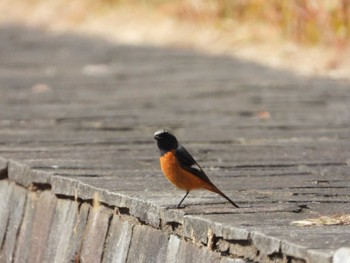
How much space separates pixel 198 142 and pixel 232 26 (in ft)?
21.8

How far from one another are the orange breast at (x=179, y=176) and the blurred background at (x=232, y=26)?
580 centimetres

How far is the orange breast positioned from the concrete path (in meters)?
0.08

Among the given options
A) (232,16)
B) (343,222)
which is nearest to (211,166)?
(343,222)

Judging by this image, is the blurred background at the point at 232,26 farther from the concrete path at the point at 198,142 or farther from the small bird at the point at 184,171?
the small bird at the point at 184,171

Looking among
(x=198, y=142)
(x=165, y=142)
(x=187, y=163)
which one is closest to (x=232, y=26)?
(x=198, y=142)

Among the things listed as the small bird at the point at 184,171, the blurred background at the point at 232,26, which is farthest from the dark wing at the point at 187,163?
the blurred background at the point at 232,26

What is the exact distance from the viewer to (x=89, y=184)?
17.4 ft

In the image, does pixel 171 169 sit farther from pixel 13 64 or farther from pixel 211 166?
pixel 13 64

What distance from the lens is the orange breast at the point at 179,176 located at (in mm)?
4871

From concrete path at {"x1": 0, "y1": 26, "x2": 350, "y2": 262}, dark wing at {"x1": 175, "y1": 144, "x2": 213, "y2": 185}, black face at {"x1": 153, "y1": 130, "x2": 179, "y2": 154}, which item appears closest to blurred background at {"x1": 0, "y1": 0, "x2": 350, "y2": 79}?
concrete path at {"x1": 0, "y1": 26, "x2": 350, "y2": 262}

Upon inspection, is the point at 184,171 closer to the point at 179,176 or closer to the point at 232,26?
the point at 179,176

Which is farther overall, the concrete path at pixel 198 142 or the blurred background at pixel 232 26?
the blurred background at pixel 232 26

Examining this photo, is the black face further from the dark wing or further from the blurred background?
the blurred background

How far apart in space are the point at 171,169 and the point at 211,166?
4.06ft
